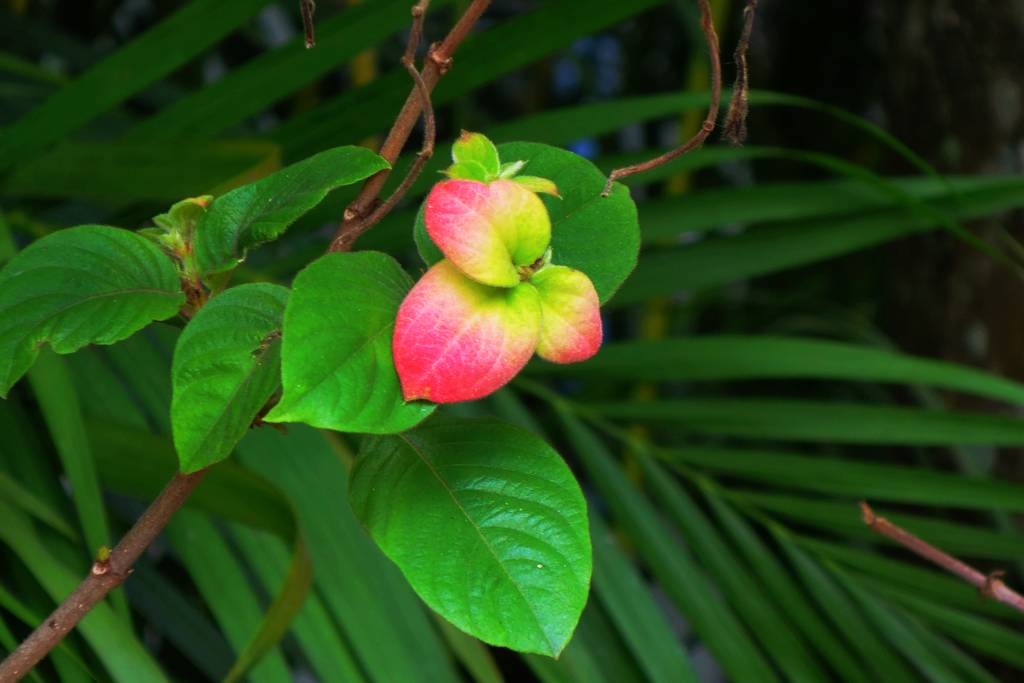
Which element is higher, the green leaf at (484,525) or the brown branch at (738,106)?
the brown branch at (738,106)

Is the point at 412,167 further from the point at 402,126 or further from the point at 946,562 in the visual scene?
the point at 946,562

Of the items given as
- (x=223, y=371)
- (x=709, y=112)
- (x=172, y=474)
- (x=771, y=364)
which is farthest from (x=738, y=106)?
(x=771, y=364)

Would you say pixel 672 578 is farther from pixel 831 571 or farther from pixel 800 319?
pixel 800 319

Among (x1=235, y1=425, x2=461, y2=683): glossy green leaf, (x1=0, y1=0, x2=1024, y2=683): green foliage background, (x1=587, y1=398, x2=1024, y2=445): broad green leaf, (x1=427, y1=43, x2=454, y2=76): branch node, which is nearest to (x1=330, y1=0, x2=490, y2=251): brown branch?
(x1=427, y1=43, x2=454, y2=76): branch node

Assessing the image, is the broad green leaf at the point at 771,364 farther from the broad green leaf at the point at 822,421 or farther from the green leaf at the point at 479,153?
the green leaf at the point at 479,153

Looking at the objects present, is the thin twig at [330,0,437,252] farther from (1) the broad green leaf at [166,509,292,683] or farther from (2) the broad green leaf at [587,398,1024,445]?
(2) the broad green leaf at [587,398,1024,445]

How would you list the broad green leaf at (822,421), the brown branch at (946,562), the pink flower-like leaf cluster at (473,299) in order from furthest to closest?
the broad green leaf at (822,421)
the brown branch at (946,562)
the pink flower-like leaf cluster at (473,299)

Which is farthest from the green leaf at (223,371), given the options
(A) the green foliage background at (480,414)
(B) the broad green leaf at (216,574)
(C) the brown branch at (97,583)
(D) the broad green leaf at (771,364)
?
(D) the broad green leaf at (771,364)
